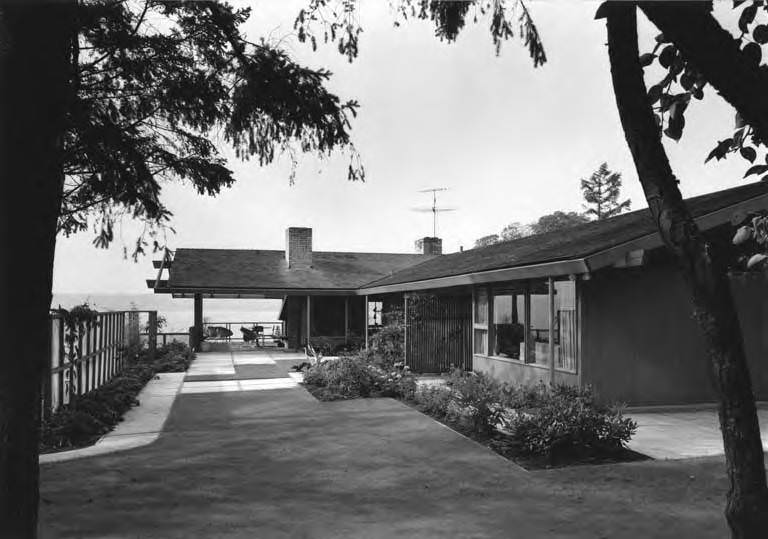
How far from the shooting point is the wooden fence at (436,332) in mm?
16219

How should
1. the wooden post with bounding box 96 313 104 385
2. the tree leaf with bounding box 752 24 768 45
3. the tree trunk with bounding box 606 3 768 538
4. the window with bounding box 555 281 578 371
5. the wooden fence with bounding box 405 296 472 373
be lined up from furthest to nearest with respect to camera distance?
1. the wooden fence with bounding box 405 296 472 373
2. the wooden post with bounding box 96 313 104 385
3. the window with bounding box 555 281 578 371
4. the tree trunk with bounding box 606 3 768 538
5. the tree leaf with bounding box 752 24 768 45

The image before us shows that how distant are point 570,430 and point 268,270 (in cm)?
2161

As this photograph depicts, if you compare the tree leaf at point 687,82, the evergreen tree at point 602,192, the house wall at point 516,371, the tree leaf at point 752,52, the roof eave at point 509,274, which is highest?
the evergreen tree at point 602,192

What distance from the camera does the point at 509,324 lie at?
13.8 meters

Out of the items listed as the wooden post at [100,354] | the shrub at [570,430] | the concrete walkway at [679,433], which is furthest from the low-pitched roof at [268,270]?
the shrub at [570,430]

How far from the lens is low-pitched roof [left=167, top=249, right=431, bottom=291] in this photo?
2508cm

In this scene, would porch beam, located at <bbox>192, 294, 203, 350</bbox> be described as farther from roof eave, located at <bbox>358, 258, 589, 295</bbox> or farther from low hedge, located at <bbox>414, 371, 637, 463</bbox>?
low hedge, located at <bbox>414, 371, 637, 463</bbox>

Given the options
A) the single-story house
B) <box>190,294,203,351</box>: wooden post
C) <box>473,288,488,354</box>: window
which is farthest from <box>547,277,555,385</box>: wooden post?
<box>190,294,203,351</box>: wooden post

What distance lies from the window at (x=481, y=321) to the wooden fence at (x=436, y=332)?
34.8 inches

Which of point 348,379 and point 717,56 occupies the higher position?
point 717,56

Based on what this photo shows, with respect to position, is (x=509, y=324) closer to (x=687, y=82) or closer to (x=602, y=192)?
(x=687, y=82)

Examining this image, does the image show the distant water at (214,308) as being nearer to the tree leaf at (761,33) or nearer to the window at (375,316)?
the window at (375,316)

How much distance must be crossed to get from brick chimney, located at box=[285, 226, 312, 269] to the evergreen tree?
134 ft

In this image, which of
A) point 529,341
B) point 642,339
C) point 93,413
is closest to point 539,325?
point 529,341
